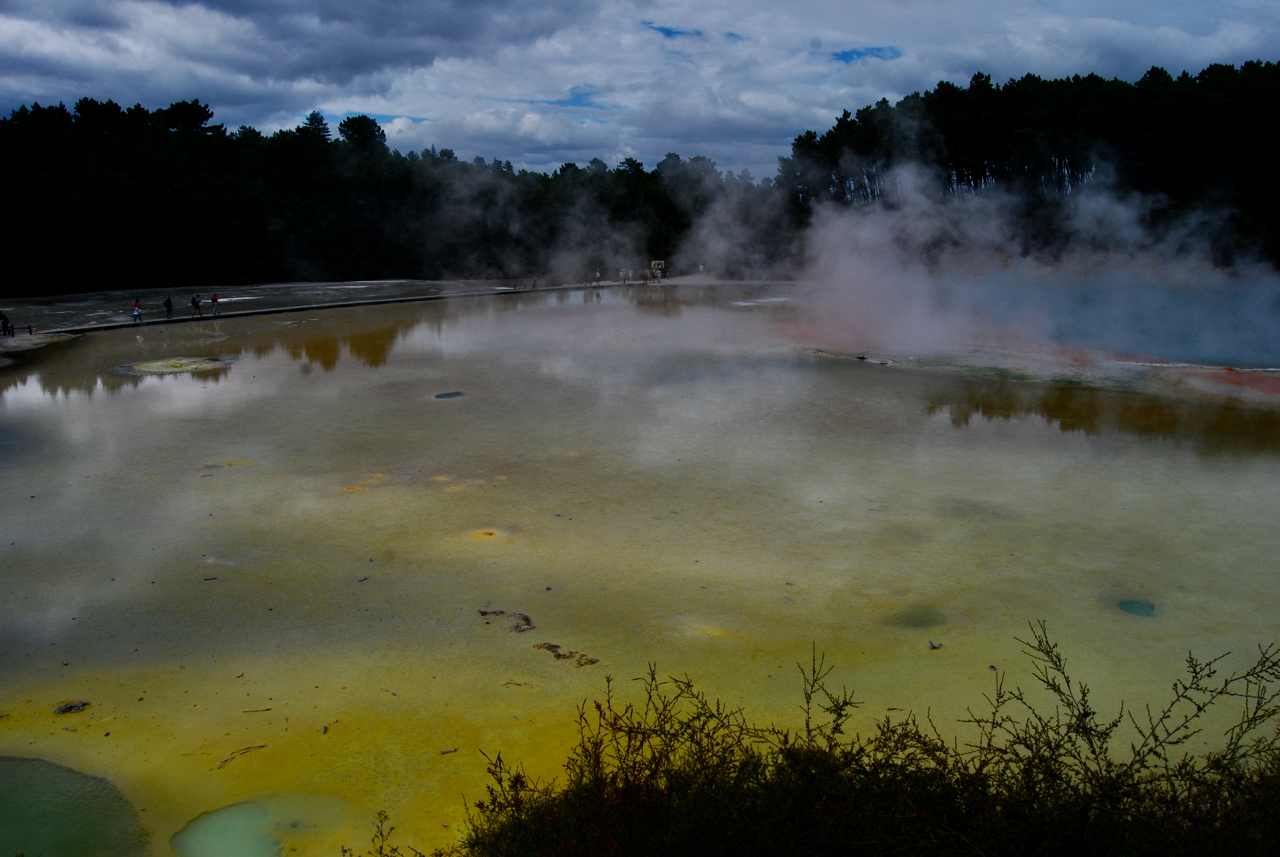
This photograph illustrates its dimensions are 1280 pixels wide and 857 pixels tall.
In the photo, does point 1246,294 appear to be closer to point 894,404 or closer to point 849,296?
point 849,296

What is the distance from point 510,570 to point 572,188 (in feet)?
150

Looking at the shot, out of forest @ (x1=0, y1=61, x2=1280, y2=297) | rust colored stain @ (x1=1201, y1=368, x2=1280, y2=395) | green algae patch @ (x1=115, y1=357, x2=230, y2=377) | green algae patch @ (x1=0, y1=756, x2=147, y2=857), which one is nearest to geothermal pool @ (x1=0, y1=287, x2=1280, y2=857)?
green algae patch @ (x1=0, y1=756, x2=147, y2=857)

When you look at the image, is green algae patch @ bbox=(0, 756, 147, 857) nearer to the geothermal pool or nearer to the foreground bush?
the geothermal pool

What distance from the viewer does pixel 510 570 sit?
5.59 m

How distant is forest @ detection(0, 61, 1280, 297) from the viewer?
2336cm

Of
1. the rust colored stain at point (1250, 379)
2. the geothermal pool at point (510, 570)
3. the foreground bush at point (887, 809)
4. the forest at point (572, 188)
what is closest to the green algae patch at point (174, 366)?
the geothermal pool at point (510, 570)

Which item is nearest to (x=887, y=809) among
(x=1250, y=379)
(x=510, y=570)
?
(x=510, y=570)

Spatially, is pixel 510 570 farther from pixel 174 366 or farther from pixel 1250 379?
pixel 1250 379

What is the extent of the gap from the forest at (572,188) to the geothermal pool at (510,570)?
613 inches

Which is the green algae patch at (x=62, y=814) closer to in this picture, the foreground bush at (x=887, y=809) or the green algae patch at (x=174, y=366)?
the foreground bush at (x=887, y=809)

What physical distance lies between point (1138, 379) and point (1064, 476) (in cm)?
637

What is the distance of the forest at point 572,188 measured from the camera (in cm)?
2336

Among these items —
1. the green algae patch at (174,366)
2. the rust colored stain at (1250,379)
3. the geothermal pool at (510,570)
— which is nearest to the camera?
the geothermal pool at (510,570)

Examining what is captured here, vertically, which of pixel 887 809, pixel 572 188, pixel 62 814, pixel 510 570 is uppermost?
pixel 572 188
